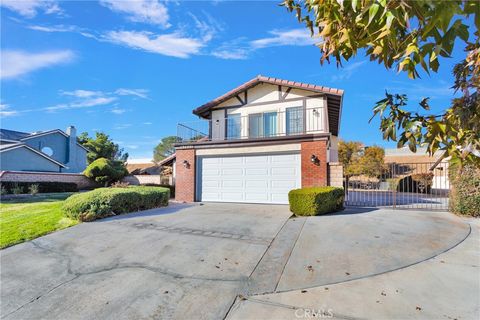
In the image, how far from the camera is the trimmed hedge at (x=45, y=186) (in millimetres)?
16859

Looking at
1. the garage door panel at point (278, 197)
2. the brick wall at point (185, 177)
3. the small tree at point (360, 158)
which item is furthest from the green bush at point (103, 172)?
the small tree at point (360, 158)

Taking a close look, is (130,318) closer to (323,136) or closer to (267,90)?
(323,136)

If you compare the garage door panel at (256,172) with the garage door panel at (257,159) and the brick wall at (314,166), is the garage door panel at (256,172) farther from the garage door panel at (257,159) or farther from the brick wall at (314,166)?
the brick wall at (314,166)

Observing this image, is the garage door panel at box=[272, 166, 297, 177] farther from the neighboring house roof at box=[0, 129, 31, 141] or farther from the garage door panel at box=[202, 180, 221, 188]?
the neighboring house roof at box=[0, 129, 31, 141]

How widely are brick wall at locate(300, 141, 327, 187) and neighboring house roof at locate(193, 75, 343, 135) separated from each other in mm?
3580

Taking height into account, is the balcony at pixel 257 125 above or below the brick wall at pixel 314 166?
above

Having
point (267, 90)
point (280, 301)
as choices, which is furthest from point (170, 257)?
point (267, 90)

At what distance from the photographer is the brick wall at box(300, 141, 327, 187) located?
1070 centimetres

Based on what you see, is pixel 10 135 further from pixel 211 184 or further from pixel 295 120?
pixel 295 120

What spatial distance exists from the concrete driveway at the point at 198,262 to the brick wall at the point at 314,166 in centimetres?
302

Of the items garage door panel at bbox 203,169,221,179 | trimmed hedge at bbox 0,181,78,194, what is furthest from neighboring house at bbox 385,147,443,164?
trimmed hedge at bbox 0,181,78,194

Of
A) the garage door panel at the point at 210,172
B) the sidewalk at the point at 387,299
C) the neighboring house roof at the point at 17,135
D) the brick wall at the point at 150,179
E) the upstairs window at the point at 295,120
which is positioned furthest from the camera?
the neighboring house roof at the point at 17,135

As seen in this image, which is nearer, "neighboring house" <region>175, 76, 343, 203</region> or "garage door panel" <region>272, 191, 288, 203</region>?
"neighboring house" <region>175, 76, 343, 203</region>

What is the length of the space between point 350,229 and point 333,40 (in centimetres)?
593
